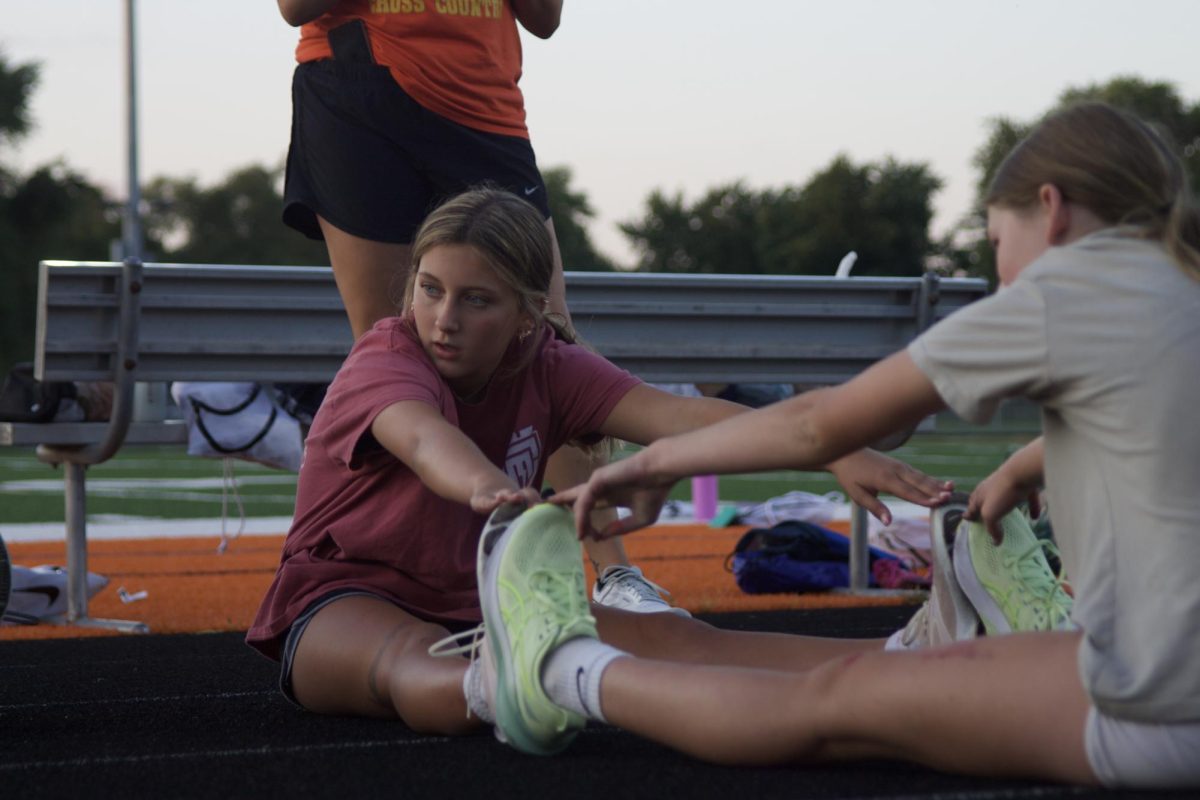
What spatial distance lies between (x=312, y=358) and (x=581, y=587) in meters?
3.08

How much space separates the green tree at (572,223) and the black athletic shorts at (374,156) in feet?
235

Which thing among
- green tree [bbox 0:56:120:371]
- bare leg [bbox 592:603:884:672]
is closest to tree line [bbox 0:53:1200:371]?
green tree [bbox 0:56:120:371]

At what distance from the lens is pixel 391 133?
420cm

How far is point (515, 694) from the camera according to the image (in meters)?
2.62

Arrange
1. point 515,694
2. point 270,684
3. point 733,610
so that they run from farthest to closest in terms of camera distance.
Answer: point 733,610, point 270,684, point 515,694

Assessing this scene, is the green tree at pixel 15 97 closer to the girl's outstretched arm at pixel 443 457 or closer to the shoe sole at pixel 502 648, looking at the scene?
the girl's outstretched arm at pixel 443 457

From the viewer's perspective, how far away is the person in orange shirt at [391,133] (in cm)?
415

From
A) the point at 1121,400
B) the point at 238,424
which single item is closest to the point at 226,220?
the point at 238,424

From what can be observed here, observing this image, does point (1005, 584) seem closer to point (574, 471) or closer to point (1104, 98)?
point (574, 471)

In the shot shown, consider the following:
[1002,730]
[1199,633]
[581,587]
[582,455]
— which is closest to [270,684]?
[582,455]

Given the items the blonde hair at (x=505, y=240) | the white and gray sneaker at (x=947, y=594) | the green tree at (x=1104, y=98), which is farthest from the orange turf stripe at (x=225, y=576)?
the green tree at (x=1104, y=98)

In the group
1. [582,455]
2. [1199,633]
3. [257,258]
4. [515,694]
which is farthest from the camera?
[257,258]

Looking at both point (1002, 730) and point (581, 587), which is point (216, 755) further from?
point (1002, 730)

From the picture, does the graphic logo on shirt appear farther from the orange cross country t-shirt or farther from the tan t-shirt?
the tan t-shirt
